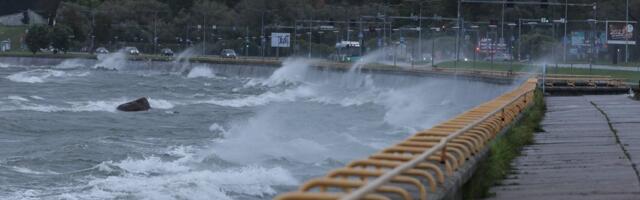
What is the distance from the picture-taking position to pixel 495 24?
98250mm

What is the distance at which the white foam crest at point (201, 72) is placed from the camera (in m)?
130

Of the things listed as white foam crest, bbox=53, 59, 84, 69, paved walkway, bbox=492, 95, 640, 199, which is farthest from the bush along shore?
white foam crest, bbox=53, 59, 84, 69

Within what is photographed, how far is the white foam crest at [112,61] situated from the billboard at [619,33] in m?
85.4

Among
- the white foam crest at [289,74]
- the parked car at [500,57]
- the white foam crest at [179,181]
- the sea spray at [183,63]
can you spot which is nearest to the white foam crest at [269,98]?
the white foam crest at [289,74]

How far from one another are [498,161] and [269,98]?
207 ft

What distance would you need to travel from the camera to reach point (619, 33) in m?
79.2

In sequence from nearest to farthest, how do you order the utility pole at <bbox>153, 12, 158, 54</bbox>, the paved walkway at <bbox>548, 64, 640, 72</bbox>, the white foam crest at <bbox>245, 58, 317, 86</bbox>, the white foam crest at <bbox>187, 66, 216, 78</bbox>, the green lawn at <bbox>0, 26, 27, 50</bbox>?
the paved walkway at <bbox>548, 64, 640, 72</bbox>
the white foam crest at <bbox>245, 58, 317, 86</bbox>
the white foam crest at <bbox>187, 66, 216, 78</bbox>
the utility pole at <bbox>153, 12, 158, 54</bbox>
the green lawn at <bbox>0, 26, 27, 50</bbox>

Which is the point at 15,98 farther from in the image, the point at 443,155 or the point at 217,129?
the point at 443,155

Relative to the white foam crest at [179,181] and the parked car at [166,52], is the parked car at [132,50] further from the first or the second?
the white foam crest at [179,181]

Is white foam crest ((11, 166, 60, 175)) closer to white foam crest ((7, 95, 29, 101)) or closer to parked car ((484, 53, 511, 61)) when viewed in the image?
white foam crest ((7, 95, 29, 101))

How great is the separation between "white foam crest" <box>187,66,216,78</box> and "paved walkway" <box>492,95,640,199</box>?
101 metres

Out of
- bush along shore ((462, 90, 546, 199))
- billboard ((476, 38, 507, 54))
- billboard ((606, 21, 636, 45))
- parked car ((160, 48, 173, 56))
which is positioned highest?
billboard ((606, 21, 636, 45))

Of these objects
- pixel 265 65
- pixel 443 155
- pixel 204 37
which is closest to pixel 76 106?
pixel 443 155

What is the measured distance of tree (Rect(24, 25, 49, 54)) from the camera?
566ft
